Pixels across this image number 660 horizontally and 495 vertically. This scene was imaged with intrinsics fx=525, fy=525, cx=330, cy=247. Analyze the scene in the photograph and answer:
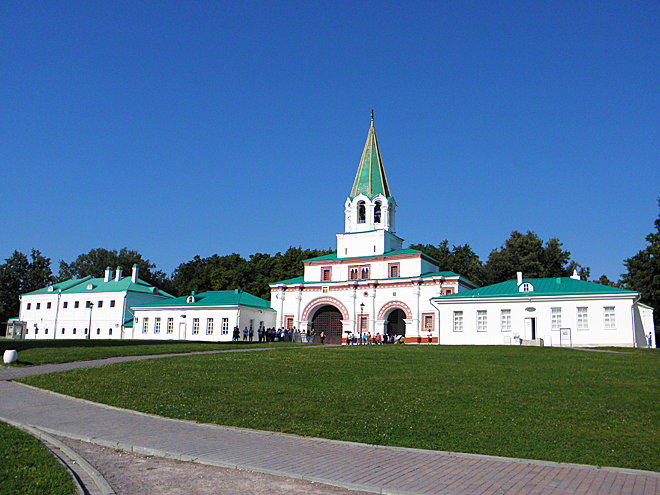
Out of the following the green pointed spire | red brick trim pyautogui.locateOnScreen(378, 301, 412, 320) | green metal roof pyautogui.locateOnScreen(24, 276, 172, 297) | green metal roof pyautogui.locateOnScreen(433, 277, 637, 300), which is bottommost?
red brick trim pyautogui.locateOnScreen(378, 301, 412, 320)

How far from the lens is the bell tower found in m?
56.9

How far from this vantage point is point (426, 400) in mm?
12797

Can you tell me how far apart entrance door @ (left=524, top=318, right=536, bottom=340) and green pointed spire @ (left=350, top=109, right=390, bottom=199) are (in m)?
22.4

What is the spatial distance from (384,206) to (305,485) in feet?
169

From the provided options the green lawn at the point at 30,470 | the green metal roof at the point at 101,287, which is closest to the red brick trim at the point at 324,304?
the green metal roof at the point at 101,287

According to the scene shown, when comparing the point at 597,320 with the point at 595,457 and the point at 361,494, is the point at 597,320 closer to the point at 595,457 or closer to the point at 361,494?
the point at 595,457

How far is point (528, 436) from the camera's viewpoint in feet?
31.6

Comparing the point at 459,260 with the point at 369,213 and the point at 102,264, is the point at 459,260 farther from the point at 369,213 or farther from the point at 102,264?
the point at 102,264

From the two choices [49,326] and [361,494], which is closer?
[361,494]

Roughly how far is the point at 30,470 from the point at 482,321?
1547 inches

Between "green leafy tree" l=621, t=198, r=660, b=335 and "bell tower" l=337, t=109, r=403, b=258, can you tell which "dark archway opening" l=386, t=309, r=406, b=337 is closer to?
"bell tower" l=337, t=109, r=403, b=258

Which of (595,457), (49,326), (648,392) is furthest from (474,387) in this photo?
(49,326)

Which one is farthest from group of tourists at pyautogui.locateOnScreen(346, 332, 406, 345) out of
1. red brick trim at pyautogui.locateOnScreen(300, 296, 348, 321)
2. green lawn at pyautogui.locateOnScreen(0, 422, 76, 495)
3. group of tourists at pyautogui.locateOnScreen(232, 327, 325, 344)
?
green lawn at pyautogui.locateOnScreen(0, 422, 76, 495)

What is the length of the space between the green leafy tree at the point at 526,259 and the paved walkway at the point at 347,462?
62.7 metres
